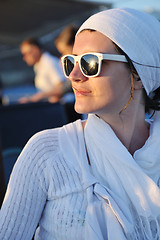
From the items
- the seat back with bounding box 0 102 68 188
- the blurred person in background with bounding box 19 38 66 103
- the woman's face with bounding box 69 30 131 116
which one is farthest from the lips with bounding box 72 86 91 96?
the blurred person in background with bounding box 19 38 66 103

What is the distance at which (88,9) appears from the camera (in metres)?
13.1

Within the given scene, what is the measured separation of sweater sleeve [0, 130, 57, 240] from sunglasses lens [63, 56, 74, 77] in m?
0.41

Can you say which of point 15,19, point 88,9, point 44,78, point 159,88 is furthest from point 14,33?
point 159,88

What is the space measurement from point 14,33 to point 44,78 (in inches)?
505

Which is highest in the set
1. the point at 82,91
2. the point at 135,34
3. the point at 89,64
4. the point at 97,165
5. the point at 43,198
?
the point at 135,34

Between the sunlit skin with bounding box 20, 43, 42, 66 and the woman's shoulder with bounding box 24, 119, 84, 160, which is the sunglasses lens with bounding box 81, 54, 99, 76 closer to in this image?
the woman's shoulder with bounding box 24, 119, 84, 160

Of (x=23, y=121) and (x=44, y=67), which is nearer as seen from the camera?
(x=23, y=121)

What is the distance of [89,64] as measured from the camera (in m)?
1.38

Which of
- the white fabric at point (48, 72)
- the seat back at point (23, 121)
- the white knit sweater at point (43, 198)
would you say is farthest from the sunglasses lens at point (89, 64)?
the white fabric at point (48, 72)

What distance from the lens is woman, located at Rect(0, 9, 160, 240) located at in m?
1.37

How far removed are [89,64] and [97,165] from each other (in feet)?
1.45

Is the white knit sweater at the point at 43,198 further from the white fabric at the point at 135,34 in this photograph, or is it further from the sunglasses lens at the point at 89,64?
the white fabric at the point at 135,34

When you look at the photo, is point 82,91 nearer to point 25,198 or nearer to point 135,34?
point 135,34

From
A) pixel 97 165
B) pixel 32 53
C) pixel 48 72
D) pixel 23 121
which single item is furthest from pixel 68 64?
pixel 32 53
